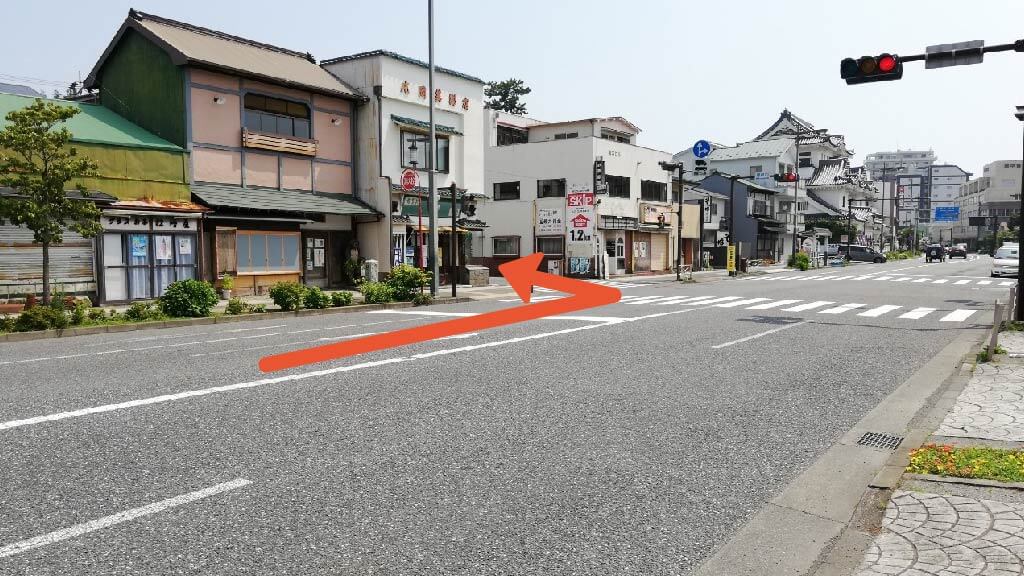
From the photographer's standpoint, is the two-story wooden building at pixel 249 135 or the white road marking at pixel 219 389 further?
the two-story wooden building at pixel 249 135

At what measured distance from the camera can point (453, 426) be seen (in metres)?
6.11

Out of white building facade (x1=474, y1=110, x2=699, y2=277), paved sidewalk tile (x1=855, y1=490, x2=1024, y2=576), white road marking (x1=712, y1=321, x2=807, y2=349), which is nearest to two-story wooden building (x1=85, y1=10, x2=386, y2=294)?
white building facade (x1=474, y1=110, x2=699, y2=277)

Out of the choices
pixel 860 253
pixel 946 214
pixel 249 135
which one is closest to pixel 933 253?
pixel 860 253

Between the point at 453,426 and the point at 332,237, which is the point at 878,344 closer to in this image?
the point at 453,426

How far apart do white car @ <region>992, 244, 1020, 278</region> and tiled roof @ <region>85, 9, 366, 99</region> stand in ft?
116

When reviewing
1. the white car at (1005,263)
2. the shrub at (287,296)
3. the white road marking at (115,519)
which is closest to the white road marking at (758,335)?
the white road marking at (115,519)

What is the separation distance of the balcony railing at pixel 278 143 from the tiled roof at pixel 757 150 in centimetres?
6098

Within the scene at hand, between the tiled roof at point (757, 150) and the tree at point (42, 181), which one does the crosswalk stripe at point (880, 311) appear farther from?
the tiled roof at point (757, 150)

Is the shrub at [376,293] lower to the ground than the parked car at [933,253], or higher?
lower

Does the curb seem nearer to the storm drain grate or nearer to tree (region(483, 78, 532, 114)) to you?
the storm drain grate

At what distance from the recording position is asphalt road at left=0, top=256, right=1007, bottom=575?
3.66 metres

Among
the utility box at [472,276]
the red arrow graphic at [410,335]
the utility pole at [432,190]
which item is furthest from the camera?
the utility box at [472,276]

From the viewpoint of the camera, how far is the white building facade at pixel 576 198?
129 feet

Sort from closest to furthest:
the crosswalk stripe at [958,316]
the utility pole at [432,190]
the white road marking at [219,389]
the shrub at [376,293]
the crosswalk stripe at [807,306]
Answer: the white road marking at [219,389], the crosswalk stripe at [958,316], the crosswalk stripe at [807,306], the shrub at [376,293], the utility pole at [432,190]
